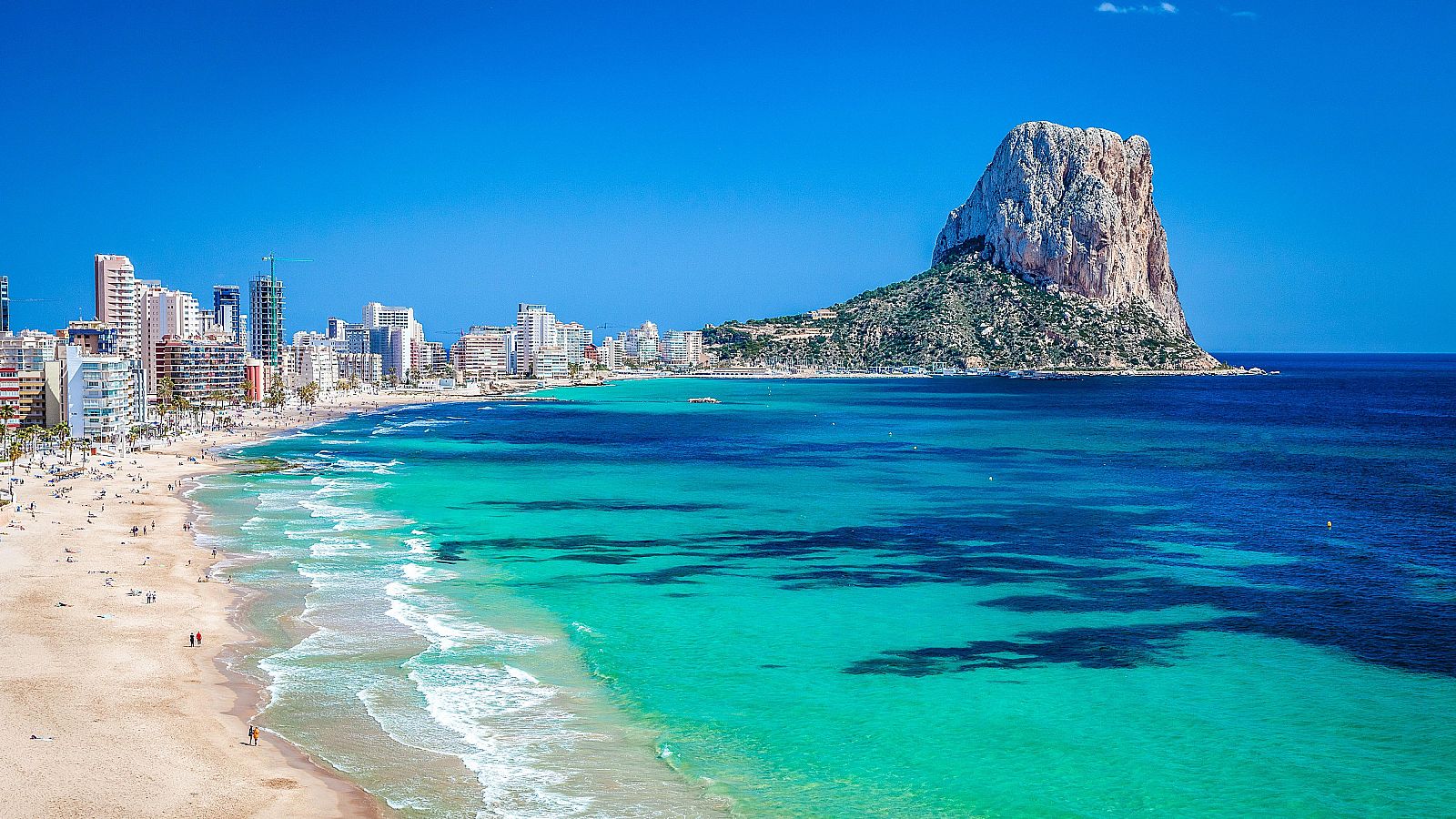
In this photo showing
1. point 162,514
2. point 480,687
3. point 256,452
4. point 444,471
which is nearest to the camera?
point 480,687

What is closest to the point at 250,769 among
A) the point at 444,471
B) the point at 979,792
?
the point at 979,792

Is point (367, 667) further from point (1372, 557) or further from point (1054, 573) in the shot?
point (1372, 557)

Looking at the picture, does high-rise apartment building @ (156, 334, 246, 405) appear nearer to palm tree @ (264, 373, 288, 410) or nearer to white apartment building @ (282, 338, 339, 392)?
palm tree @ (264, 373, 288, 410)

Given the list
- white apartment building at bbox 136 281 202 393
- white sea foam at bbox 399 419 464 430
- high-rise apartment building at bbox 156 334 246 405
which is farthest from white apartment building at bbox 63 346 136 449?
white apartment building at bbox 136 281 202 393

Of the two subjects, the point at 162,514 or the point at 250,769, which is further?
the point at 162,514

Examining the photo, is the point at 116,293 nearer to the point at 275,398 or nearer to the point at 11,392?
the point at 275,398

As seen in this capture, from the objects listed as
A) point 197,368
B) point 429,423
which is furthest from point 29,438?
point 197,368

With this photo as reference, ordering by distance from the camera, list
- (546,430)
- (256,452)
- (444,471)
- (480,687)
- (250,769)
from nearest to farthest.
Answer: (250,769)
(480,687)
(444,471)
(256,452)
(546,430)
